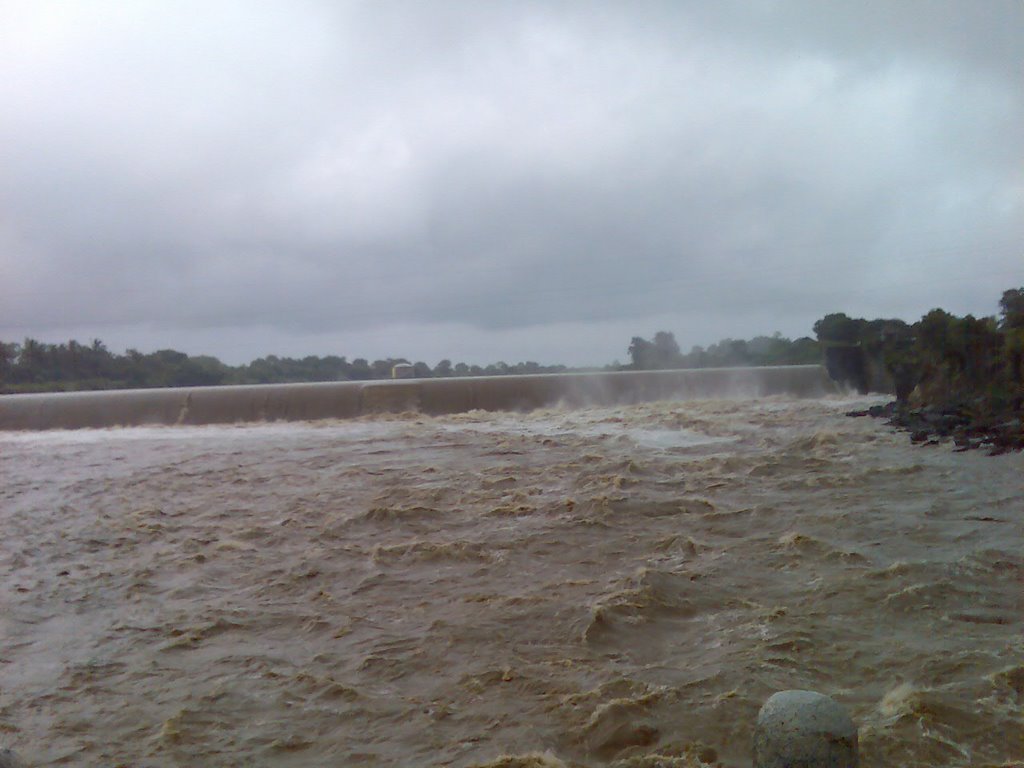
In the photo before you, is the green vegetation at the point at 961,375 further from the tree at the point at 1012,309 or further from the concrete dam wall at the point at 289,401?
the concrete dam wall at the point at 289,401

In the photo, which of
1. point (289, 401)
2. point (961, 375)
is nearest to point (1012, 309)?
point (961, 375)

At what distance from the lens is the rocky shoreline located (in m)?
12.1

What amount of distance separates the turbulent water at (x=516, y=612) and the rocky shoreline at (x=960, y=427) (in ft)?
2.58

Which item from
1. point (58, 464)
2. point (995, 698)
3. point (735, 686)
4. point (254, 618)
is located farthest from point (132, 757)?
point (58, 464)

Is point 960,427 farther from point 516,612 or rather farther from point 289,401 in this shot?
point 289,401

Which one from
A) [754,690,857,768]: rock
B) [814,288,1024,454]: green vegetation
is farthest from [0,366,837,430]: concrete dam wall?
[754,690,857,768]: rock

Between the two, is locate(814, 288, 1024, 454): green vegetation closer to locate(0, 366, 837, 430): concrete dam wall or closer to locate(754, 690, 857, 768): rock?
locate(0, 366, 837, 430): concrete dam wall

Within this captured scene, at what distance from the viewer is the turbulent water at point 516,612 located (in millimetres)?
3867

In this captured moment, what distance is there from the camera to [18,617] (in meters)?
6.15

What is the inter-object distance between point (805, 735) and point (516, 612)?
307cm

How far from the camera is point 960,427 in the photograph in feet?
45.8

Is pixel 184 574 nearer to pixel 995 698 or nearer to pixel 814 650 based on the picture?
pixel 814 650

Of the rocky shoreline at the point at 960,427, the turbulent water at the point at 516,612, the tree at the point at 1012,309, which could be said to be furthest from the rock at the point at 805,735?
the tree at the point at 1012,309

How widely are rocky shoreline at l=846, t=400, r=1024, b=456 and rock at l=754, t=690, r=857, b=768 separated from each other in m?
10.3
